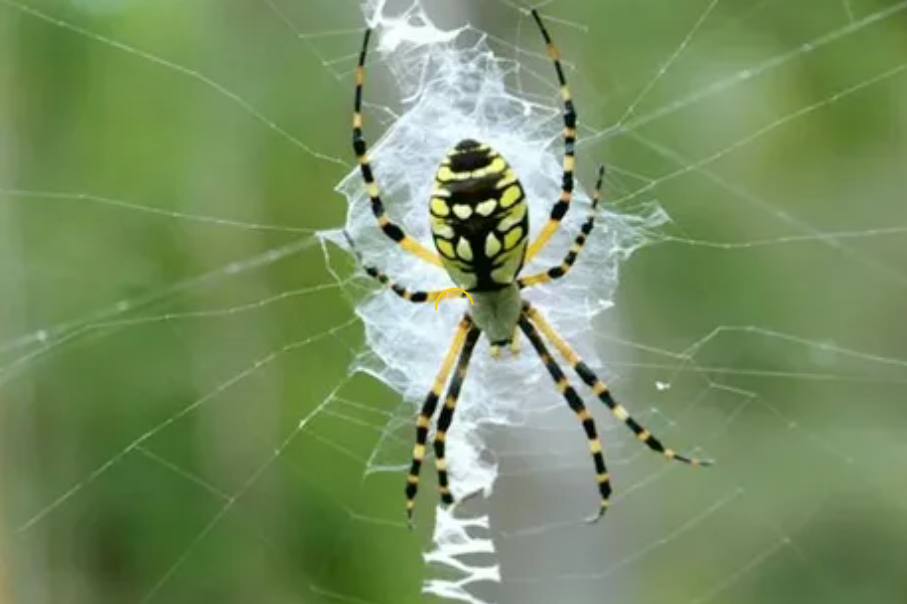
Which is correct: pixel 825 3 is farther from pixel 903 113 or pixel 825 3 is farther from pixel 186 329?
pixel 186 329

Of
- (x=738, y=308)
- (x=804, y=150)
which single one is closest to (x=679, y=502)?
(x=738, y=308)

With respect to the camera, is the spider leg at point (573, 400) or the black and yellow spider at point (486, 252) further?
the spider leg at point (573, 400)

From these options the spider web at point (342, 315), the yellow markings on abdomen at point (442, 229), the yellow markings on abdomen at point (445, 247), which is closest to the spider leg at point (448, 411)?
the spider web at point (342, 315)

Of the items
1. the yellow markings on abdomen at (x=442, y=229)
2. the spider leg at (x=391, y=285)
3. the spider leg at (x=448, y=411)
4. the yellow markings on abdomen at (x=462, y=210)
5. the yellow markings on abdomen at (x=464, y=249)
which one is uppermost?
the yellow markings on abdomen at (x=462, y=210)

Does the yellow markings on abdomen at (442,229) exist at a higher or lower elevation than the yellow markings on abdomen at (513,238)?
higher

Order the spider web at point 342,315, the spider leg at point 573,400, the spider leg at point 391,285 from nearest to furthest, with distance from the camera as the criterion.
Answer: the spider leg at point 391,285 → the spider leg at point 573,400 → the spider web at point 342,315

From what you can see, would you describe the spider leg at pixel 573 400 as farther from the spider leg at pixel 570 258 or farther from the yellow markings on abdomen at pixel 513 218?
the yellow markings on abdomen at pixel 513 218
